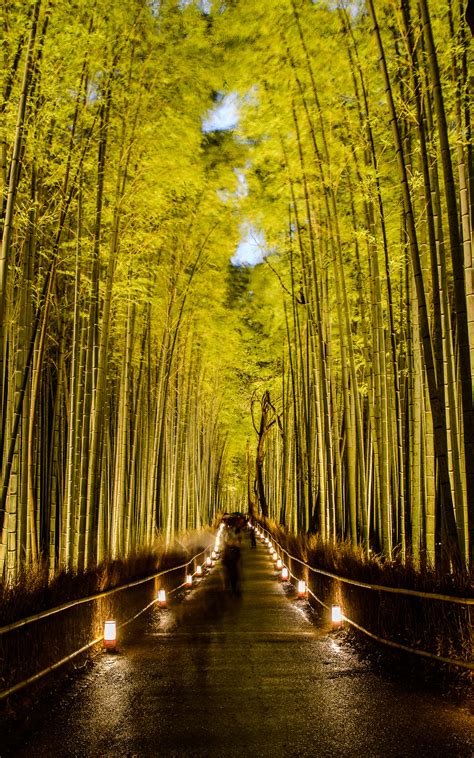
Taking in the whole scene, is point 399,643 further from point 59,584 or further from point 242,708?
point 59,584

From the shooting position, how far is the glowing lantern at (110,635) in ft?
15.8

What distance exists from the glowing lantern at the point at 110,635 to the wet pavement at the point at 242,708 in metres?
0.10

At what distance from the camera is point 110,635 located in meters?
4.81

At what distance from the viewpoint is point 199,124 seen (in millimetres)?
7824

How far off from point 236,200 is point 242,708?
24.4 feet

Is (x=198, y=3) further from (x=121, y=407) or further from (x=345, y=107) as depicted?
(x=121, y=407)

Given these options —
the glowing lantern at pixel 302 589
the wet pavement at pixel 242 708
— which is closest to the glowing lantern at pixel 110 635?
the wet pavement at pixel 242 708

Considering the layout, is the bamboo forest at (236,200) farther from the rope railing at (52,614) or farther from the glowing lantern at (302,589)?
the glowing lantern at (302,589)

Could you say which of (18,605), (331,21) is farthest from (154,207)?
(18,605)

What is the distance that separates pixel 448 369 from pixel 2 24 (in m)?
4.24

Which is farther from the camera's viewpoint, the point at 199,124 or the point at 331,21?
the point at 199,124

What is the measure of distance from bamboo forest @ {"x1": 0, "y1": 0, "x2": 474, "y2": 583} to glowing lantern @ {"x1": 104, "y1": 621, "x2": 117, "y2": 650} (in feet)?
2.08

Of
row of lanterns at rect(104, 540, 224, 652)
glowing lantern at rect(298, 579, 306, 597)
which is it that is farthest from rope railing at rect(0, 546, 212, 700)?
glowing lantern at rect(298, 579, 306, 597)

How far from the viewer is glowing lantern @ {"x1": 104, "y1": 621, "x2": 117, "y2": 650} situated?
4.81m
